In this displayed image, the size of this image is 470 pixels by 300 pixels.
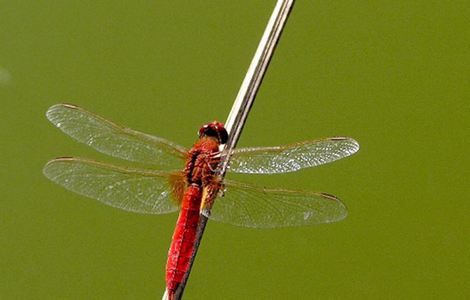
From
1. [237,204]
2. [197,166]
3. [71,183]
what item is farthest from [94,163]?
[237,204]

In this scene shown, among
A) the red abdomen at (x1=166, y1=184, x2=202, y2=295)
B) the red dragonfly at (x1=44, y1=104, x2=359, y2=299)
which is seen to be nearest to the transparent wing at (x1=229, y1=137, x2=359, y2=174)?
the red dragonfly at (x1=44, y1=104, x2=359, y2=299)

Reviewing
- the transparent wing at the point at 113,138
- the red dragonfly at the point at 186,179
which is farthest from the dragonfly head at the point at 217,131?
the transparent wing at the point at 113,138

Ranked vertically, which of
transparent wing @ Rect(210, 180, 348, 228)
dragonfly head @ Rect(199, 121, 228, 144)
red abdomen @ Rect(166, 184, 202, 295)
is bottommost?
red abdomen @ Rect(166, 184, 202, 295)

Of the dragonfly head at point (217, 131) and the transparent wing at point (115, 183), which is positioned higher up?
the dragonfly head at point (217, 131)

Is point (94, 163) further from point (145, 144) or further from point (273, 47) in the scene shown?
point (273, 47)

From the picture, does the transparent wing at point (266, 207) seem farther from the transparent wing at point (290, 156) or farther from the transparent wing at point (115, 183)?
the transparent wing at point (115, 183)

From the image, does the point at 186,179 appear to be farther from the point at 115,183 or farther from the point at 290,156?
the point at 290,156

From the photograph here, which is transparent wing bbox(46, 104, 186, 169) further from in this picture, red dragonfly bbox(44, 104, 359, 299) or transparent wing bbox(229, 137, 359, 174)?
transparent wing bbox(229, 137, 359, 174)
